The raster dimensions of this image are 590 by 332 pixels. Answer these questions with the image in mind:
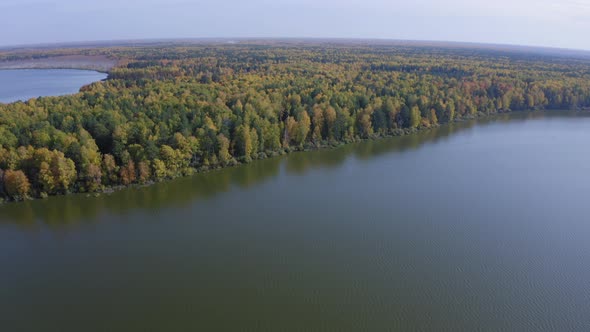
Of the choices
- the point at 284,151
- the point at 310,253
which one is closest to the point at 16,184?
the point at 310,253

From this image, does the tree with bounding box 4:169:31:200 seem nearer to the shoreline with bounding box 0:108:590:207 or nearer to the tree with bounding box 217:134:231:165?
the shoreline with bounding box 0:108:590:207

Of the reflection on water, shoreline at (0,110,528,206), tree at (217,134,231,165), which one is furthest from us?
tree at (217,134,231,165)

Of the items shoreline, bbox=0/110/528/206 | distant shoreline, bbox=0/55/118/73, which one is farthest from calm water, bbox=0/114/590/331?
distant shoreline, bbox=0/55/118/73

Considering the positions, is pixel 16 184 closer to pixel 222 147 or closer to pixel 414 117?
pixel 222 147

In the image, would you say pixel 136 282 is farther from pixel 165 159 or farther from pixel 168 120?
pixel 168 120

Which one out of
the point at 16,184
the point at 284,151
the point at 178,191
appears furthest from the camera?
the point at 284,151

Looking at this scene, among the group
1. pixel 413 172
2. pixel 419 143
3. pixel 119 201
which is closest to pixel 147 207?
pixel 119 201
